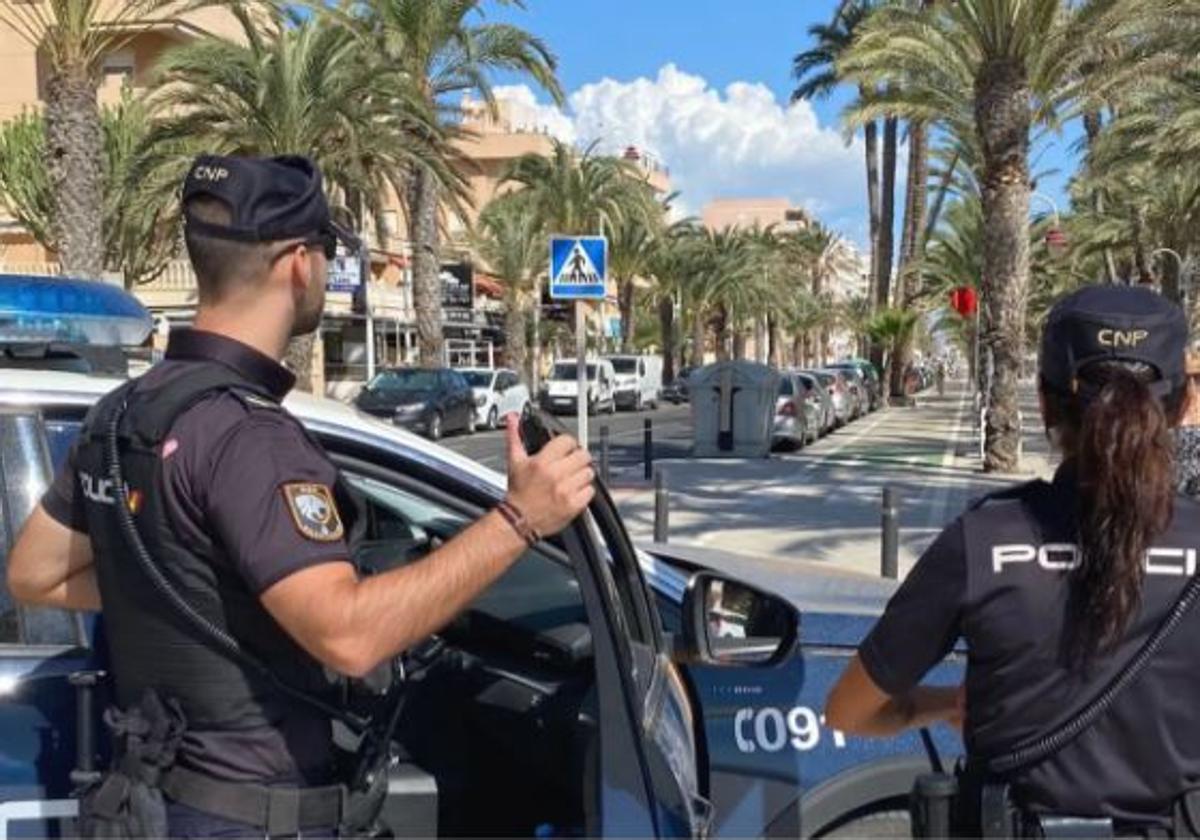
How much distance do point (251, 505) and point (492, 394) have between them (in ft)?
96.3

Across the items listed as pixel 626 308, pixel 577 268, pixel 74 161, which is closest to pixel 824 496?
pixel 577 268

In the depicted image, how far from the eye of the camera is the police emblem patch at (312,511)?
170 cm

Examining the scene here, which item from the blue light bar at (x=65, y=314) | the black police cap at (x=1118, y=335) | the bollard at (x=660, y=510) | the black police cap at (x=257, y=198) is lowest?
the bollard at (x=660, y=510)

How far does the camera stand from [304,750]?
6.11 feet

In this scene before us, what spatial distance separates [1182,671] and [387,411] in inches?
961

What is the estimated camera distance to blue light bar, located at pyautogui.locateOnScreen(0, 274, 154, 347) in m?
2.99

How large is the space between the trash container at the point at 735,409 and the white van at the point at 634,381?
21542 millimetres

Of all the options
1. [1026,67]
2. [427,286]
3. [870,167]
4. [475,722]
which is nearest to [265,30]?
[427,286]

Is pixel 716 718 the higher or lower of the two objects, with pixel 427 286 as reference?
lower

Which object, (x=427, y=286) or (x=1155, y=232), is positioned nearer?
(x=427, y=286)

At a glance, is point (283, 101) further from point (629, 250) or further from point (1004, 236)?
point (629, 250)

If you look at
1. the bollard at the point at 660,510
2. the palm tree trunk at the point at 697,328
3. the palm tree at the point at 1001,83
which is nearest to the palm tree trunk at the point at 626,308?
the palm tree trunk at the point at 697,328

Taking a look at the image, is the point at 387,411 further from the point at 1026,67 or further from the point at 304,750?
the point at 304,750

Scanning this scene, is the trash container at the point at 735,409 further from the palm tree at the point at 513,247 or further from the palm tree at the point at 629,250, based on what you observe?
the palm tree at the point at 513,247
